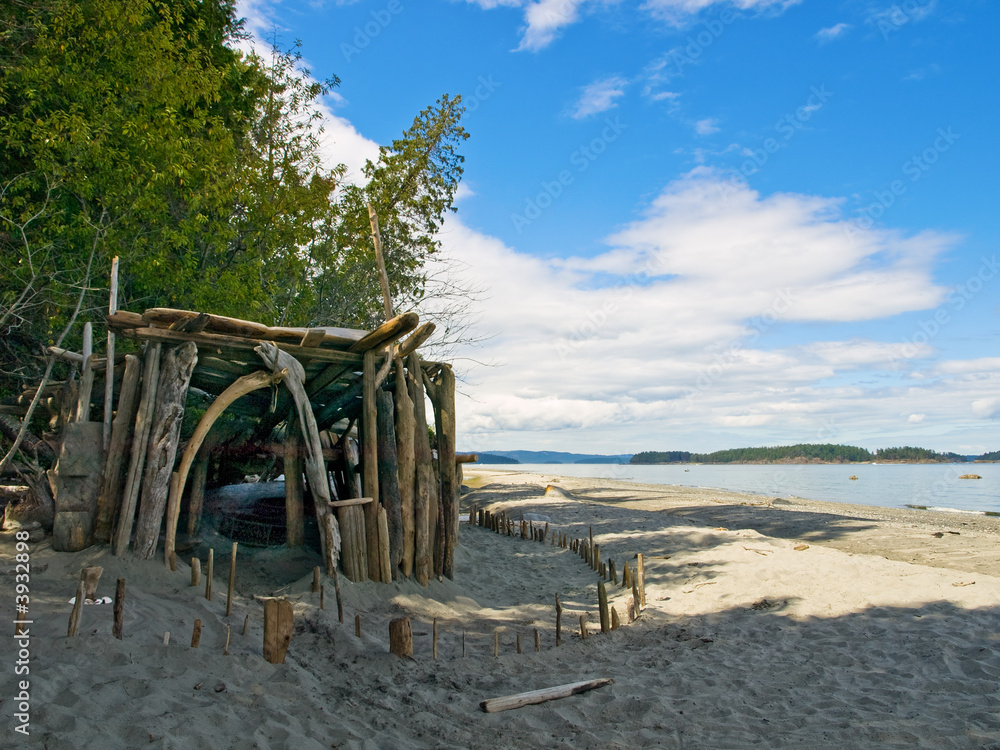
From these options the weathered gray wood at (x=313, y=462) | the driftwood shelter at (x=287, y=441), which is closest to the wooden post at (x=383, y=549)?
the driftwood shelter at (x=287, y=441)

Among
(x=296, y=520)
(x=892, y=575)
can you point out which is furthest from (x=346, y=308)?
(x=892, y=575)

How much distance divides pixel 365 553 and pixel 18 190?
332 inches

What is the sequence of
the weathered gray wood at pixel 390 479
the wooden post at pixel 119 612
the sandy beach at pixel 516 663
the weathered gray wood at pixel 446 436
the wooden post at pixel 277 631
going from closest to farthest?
the sandy beach at pixel 516 663, the wooden post at pixel 119 612, the wooden post at pixel 277 631, the weathered gray wood at pixel 390 479, the weathered gray wood at pixel 446 436

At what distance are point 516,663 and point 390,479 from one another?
10.6 feet

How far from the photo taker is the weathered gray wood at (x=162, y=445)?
6508 mm

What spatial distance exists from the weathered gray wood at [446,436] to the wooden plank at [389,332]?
1.61 m

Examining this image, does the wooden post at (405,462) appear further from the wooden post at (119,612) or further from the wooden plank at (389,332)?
the wooden post at (119,612)

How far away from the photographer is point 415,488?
8523 millimetres

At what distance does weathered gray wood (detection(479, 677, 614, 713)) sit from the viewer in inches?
184

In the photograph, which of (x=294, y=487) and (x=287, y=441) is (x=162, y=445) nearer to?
(x=287, y=441)

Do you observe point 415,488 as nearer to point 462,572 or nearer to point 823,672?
point 462,572

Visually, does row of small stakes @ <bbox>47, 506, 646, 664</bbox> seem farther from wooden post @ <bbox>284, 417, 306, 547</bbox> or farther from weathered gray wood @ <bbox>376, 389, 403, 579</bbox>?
wooden post @ <bbox>284, 417, 306, 547</bbox>

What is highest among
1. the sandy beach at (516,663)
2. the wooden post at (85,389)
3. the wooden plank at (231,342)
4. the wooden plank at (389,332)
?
the wooden plank at (389,332)

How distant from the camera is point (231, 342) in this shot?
7156mm
